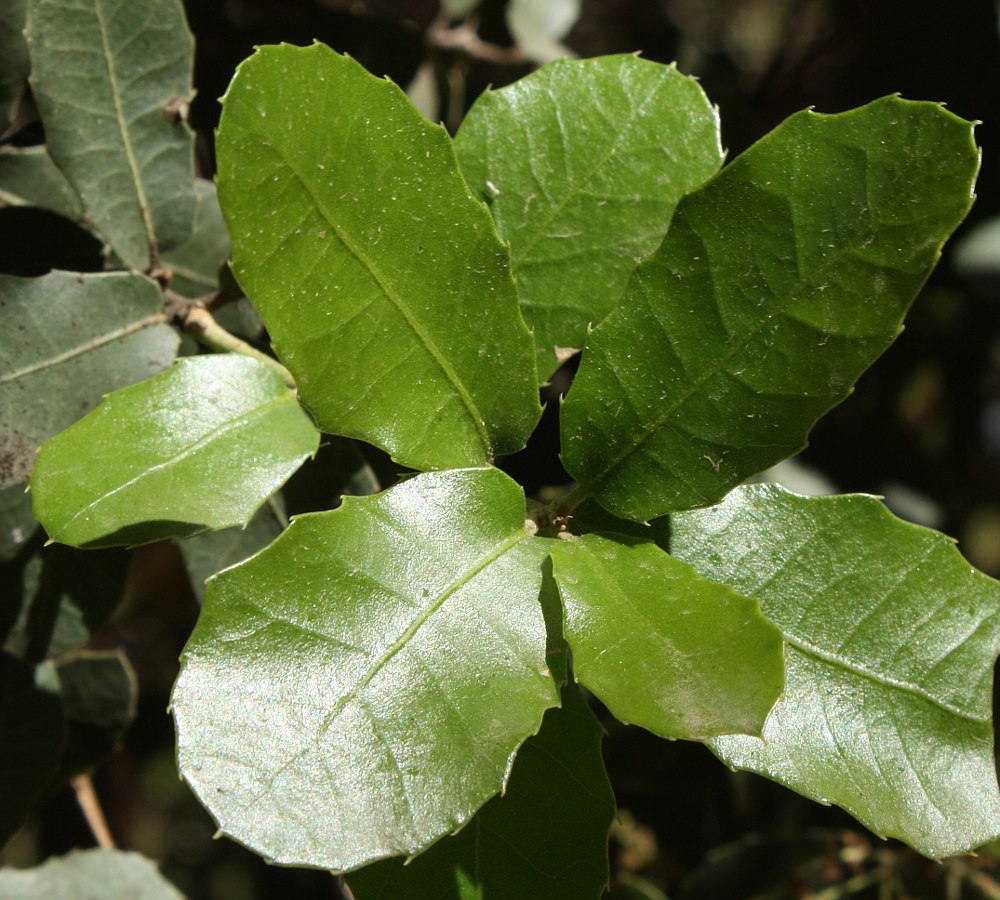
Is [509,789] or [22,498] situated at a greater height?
[509,789]

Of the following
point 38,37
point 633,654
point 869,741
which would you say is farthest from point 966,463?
point 38,37

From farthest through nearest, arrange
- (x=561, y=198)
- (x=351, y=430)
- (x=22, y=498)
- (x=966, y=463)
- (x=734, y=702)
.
→ (x=966, y=463) → (x=22, y=498) → (x=561, y=198) → (x=351, y=430) → (x=734, y=702)

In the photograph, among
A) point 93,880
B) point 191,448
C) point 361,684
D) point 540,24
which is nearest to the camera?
point 361,684

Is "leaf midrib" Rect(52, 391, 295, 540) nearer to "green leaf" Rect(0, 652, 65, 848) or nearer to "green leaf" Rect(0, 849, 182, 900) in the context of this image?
"green leaf" Rect(0, 652, 65, 848)

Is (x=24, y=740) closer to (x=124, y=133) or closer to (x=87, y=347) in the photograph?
(x=87, y=347)

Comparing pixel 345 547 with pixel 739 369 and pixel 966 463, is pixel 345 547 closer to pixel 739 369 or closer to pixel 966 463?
pixel 739 369

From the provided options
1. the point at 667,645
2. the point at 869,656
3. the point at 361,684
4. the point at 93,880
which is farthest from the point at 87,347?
the point at 93,880
